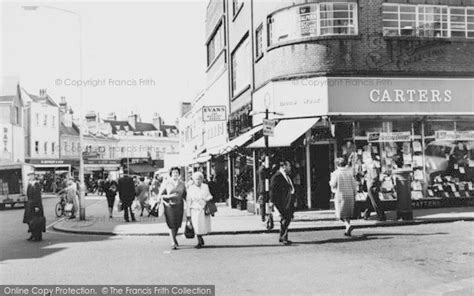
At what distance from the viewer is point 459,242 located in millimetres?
10984

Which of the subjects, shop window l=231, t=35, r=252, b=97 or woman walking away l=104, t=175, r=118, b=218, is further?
shop window l=231, t=35, r=252, b=97

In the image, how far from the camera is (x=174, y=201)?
12.0 m

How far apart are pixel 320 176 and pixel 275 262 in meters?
9.84

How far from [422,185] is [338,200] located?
7.33 meters

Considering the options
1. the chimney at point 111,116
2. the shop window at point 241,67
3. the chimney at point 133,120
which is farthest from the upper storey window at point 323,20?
the chimney at point 111,116

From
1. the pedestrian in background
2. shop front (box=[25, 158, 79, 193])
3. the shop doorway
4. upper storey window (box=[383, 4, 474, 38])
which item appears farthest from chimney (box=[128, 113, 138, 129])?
upper storey window (box=[383, 4, 474, 38])

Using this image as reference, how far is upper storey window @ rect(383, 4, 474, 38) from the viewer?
1869 centimetres

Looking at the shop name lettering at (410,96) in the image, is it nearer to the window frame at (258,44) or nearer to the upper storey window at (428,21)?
the upper storey window at (428,21)

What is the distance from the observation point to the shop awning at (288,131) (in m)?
17.0

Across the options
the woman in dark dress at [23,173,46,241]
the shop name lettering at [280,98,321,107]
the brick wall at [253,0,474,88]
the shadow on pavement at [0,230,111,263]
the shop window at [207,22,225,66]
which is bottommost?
the shadow on pavement at [0,230,111,263]

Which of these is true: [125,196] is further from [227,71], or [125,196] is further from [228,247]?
[227,71]

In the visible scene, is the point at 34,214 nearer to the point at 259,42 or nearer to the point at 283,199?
the point at 283,199

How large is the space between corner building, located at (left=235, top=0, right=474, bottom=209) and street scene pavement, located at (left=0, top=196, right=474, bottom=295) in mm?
4623
